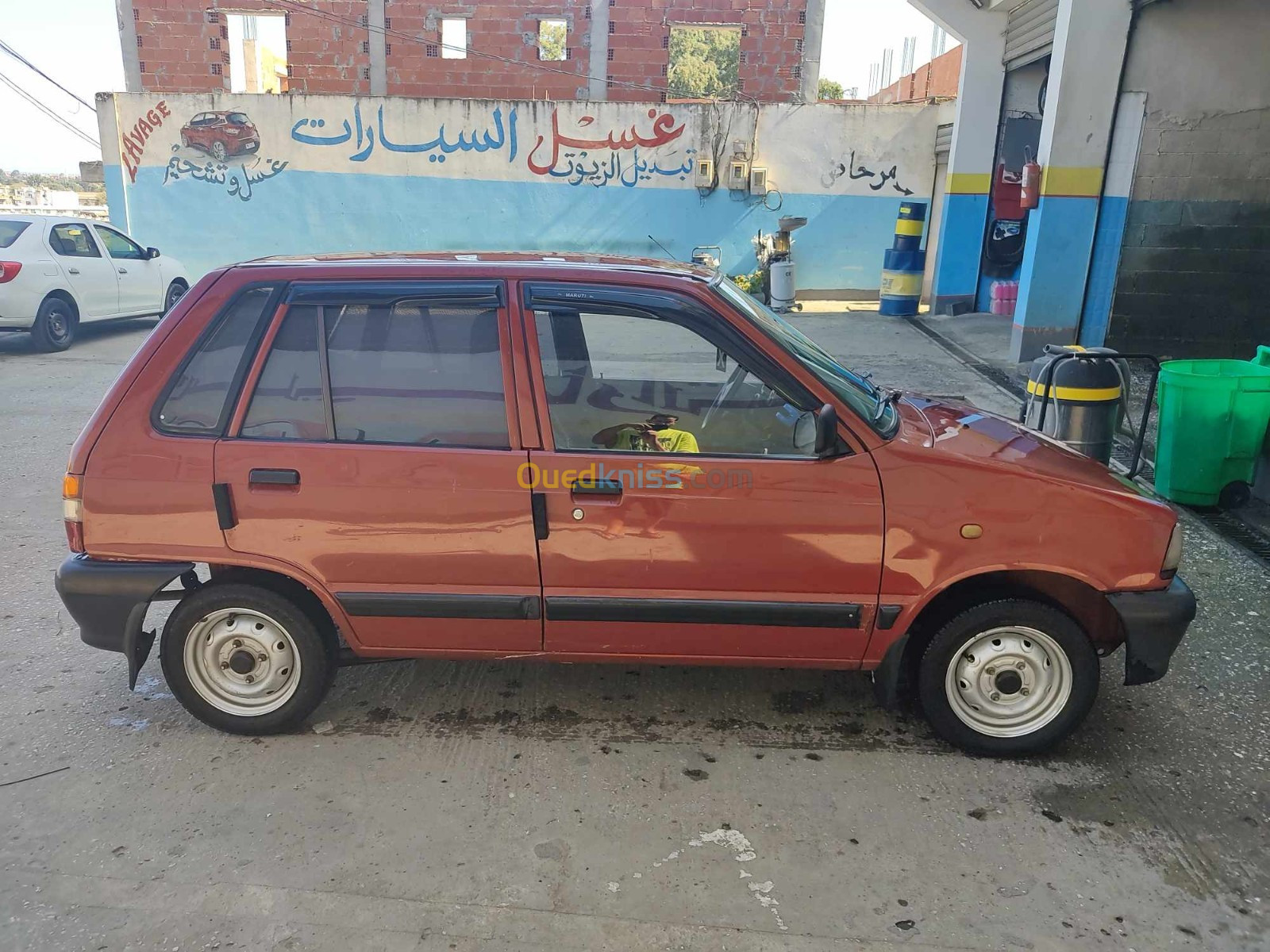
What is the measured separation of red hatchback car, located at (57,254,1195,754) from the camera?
306 cm

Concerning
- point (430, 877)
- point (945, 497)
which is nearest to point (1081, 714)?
point (945, 497)

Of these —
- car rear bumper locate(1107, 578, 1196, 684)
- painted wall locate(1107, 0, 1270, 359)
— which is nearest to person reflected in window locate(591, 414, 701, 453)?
car rear bumper locate(1107, 578, 1196, 684)

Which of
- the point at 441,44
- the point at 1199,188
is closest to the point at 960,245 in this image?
the point at 1199,188

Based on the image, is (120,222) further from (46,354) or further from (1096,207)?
(1096,207)

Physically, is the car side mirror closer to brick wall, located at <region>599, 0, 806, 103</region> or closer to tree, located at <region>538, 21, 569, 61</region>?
brick wall, located at <region>599, 0, 806, 103</region>

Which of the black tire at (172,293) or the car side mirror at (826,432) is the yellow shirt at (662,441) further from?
the black tire at (172,293)

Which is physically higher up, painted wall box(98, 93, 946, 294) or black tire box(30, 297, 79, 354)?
painted wall box(98, 93, 946, 294)

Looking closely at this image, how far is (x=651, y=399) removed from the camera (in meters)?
3.41

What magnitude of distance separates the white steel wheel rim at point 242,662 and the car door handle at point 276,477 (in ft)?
1.60

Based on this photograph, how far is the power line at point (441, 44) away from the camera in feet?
71.8

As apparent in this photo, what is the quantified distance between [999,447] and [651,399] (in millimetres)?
1249

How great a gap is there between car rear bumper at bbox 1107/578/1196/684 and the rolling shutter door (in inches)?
399

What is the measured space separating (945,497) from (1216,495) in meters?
3.78

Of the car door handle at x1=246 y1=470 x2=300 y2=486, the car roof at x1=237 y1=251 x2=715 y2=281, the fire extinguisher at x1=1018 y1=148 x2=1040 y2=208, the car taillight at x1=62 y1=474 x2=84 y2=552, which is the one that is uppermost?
the fire extinguisher at x1=1018 y1=148 x2=1040 y2=208
